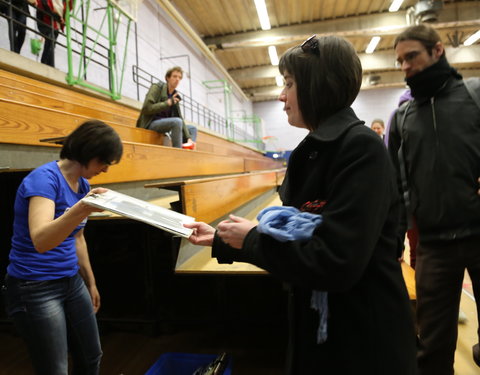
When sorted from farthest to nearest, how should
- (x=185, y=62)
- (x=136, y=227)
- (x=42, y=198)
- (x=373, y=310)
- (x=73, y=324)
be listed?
(x=185, y=62) → (x=136, y=227) → (x=73, y=324) → (x=42, y=198) → (x=373, y=310)

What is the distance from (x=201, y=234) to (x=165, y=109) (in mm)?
2633

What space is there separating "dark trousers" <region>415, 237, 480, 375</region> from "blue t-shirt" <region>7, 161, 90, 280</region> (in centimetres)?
127

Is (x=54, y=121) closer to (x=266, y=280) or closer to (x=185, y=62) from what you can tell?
(x=266, y=280)

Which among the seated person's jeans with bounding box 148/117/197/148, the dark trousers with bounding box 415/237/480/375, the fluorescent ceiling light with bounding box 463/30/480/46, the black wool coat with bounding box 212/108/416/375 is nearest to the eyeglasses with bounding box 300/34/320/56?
the black wool coat with bounding box 212/108/416/375

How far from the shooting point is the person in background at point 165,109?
303 centimetres

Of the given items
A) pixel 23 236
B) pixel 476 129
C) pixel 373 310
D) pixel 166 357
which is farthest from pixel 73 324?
pixel 476 129

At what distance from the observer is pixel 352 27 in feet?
A: 21.2

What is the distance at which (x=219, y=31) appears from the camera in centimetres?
706

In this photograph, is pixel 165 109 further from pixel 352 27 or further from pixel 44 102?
pixel 352 27

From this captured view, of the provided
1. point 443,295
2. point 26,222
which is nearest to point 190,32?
point 26,222

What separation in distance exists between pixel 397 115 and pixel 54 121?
164 cm

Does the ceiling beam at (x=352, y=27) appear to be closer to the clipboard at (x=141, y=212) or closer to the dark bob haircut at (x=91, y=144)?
the dark bob haircut at (x=91, y=144)

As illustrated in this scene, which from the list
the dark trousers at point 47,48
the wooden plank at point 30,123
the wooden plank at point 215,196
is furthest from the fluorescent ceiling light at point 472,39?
the wooden plank at point 30,123

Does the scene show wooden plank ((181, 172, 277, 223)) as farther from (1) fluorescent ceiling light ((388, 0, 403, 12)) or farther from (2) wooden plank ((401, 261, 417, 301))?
(1) fluorescent ceiling light ((388, 0, 403, 12))
